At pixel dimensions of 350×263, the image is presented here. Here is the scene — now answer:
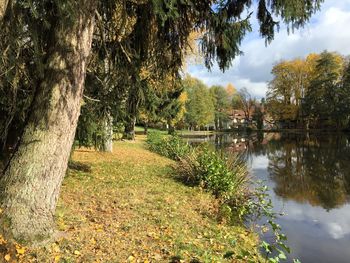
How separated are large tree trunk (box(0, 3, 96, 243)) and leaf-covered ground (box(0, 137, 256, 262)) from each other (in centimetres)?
32

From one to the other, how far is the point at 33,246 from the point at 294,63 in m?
66.4

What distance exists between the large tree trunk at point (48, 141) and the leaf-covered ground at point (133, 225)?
32cm

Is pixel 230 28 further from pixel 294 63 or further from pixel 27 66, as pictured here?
pixel 294 63

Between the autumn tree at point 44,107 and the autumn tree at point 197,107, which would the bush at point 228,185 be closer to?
the autumn tree at point 44,107

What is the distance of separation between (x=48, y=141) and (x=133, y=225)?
2.09 metres

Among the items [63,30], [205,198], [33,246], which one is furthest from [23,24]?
[205,198]

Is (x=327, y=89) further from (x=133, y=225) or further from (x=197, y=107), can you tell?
(x=133, y=225)

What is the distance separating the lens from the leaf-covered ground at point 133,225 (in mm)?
4633

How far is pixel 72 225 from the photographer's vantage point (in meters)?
5.38

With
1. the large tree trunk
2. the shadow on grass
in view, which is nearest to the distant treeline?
the shadow on grass

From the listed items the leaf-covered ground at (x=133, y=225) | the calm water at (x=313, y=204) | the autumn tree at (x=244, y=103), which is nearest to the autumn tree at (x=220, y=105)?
the autumn tree at (x=244, y=103)

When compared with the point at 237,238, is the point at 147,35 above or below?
above

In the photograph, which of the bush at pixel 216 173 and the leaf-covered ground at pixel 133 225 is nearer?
the leaf-covered ground at pixel 133 225

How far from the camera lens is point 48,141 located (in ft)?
15.0
